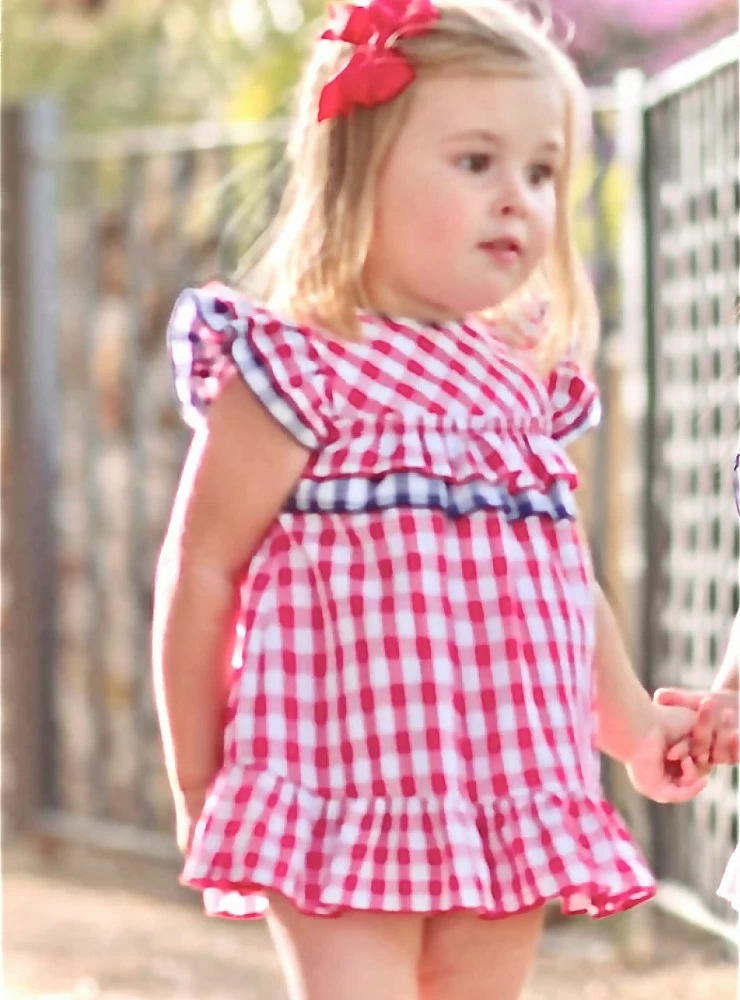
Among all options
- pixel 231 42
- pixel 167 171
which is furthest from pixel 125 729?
pixel 231 42

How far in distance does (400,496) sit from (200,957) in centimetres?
116

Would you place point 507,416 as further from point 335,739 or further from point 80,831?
point 80,831

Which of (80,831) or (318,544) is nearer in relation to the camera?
(318,544)

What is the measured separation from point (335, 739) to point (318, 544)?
0.10m

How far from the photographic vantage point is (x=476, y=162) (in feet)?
3.01

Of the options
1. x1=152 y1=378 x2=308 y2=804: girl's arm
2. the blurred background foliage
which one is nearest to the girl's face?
x1=152 y1=378 x2=308 y2=804: girl's arm

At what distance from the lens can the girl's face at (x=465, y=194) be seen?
90cm

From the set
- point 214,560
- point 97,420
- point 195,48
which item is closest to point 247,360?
point 214,560

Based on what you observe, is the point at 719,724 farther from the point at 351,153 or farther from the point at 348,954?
the point at 351,153

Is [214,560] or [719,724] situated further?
[719,724]

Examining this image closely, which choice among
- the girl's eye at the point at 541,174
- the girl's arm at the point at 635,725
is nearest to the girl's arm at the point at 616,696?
the girl's arm at the point at 635,725

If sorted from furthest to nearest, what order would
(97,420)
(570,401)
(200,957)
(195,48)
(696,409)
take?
(97,420) < (195,48) < (200,957) < (696,409) < (570,401)

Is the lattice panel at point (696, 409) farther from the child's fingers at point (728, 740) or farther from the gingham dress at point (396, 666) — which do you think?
the gingham dress at point (396, 666)

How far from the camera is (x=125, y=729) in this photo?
2.39m
